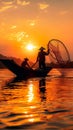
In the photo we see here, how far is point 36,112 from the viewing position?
9273 mm

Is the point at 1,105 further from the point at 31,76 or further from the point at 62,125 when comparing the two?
the point at 31,76

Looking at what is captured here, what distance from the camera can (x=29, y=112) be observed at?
30.6ft

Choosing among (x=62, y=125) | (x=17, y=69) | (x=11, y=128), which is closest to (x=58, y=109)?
(x=62, y=125)

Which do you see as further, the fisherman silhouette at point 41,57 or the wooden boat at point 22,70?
the fisherman silhouette at point 41,57

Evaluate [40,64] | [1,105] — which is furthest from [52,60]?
[1,105]

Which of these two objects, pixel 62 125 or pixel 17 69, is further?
pixel 17 69

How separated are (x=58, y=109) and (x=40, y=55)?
25489 mm

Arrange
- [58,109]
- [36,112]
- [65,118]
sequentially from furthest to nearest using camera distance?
[58,109] → [36,112] → [65,118]

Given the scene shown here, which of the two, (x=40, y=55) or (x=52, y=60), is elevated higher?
(x=40, y=55)

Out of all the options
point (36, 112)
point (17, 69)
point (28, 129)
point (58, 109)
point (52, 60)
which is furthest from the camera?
point (52, 60)

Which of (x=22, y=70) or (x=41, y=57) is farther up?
(x=41, y=57)

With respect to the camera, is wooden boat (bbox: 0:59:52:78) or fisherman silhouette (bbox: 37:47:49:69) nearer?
wooden boat (bbox: 0:59:52:78)

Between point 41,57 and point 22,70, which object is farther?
point 41,57

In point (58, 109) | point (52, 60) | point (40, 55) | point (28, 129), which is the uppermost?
point (28, 129)
